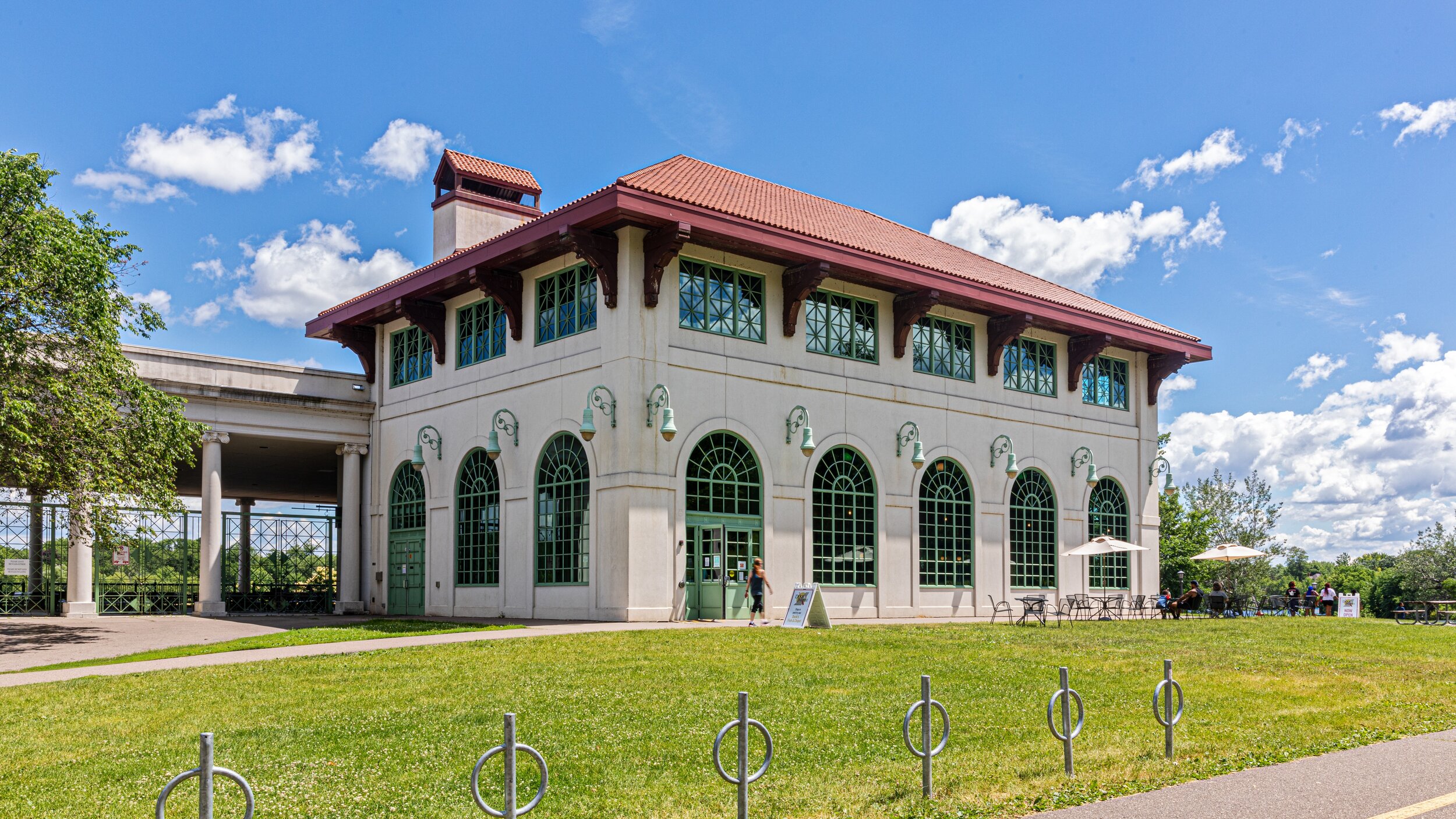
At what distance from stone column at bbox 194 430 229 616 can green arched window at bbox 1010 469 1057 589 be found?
20265 mm

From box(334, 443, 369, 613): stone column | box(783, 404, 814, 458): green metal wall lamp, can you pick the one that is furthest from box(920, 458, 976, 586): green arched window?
box(334, 443, 369, 613): stone column

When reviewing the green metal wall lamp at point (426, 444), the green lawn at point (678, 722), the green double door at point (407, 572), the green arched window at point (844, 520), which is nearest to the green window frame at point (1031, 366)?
the green arched window at point (844, 520)

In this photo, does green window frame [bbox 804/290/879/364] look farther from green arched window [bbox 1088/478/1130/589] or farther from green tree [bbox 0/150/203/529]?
green tree [bbox 0/150/203/529]

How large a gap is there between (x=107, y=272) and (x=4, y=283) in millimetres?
1814

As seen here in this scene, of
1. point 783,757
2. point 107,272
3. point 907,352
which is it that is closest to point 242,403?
point 107,272

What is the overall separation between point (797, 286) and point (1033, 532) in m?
10.8

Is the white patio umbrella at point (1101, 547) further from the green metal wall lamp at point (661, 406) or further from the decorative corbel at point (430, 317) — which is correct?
the decorative corbel at point (430, 317)

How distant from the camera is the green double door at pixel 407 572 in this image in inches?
1180

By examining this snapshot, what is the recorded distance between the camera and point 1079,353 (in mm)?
33625

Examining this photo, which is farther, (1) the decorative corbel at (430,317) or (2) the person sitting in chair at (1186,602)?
(2) the person sitting in chair at (1186,602)

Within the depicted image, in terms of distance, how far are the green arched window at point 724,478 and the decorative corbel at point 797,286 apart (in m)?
2.95

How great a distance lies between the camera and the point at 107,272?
22.3 meters

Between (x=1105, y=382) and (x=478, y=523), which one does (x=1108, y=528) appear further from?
(x=478, y=523)

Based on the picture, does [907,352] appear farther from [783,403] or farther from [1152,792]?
[1152,792]
